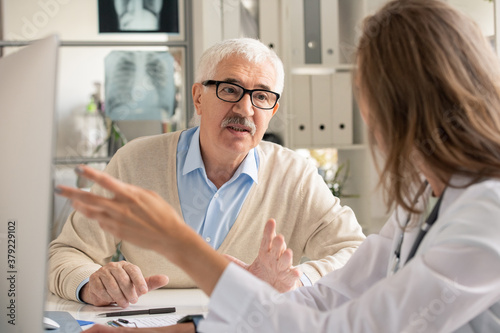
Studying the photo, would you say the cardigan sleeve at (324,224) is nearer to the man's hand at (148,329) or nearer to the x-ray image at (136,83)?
the man's hand at (148,329)

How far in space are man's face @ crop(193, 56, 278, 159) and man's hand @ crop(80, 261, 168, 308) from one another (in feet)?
1.91

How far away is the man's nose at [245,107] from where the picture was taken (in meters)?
1.80

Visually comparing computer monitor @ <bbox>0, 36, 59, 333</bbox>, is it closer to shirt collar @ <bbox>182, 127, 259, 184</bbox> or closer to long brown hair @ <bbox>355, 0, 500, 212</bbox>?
long brown hair @ <bbox>355, 0, 500, 212</bbox>

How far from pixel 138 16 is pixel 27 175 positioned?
272 cm

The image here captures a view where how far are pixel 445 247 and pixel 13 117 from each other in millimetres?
609

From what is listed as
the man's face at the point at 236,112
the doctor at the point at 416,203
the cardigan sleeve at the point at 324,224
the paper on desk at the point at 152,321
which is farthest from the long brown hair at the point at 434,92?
the man's face at the point at 236,112

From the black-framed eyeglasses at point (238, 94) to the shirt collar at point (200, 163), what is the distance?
0.17 m

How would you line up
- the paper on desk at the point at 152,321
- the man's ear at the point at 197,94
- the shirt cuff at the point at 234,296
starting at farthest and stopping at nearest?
1. the man's ear at the point at 197,94
2. the paper on desk at the point at 152,321
3. the shirt cuff at the point at 234,296

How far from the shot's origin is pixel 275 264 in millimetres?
1269

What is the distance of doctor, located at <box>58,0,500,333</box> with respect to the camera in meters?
0.77

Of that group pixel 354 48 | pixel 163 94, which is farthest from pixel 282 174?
pixel 163 94

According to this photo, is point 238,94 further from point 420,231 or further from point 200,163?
point 420,231

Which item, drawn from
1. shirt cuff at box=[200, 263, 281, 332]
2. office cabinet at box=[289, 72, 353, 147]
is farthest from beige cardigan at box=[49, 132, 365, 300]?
office cabinet at box=[289, 72, 353, 147]

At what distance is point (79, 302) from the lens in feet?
4.70
